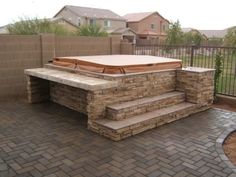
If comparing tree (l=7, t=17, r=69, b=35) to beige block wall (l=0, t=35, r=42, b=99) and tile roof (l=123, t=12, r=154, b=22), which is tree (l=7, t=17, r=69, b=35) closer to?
beige block wall (l=0, t=35, r=42, b=99)

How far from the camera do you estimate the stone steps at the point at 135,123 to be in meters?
4.14

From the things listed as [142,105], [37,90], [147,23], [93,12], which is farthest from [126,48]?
[147,23]

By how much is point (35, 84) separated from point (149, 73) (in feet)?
8.81

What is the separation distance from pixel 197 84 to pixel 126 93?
167 centimetres

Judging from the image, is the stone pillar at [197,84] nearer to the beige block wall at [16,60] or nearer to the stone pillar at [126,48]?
the stone pillar at [126,48]

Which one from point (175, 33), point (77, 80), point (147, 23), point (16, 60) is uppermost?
point (147, 23)

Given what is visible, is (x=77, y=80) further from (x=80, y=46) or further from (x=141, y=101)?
(x=80, y=46)

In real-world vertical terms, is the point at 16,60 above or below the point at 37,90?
above

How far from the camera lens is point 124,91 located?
4898mm

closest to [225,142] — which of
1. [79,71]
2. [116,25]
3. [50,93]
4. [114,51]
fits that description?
[79,71]

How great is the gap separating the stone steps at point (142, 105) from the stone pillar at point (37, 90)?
93.1 inches

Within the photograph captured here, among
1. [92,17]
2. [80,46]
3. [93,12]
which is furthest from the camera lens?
[93,12]

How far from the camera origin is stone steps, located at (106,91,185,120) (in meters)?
4.47

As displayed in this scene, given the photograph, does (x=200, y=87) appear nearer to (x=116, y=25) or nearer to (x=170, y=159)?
(x=170, y=159)
